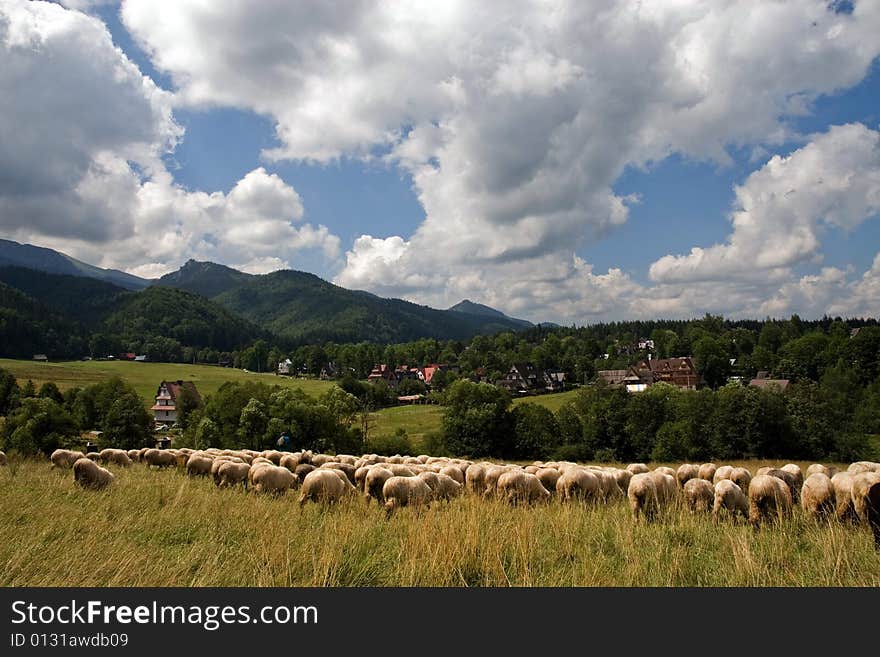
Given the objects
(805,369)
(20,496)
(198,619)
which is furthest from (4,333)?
(805,369)

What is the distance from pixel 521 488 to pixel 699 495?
4817 mm

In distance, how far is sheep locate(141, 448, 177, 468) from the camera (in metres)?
27.1

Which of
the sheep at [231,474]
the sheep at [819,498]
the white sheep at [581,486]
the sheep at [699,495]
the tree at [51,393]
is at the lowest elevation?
the tree at [51,393]

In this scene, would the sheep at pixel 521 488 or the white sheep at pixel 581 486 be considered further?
the sheep at pixel 521 488

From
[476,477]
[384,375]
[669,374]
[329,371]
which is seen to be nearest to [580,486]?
[476,477]

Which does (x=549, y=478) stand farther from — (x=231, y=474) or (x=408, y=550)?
(x=231, y=474)

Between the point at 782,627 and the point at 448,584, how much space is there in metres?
3.94

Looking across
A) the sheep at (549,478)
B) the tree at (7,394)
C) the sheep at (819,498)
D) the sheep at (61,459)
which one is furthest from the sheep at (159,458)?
the tree at (7,394)

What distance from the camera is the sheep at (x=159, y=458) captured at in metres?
27.1

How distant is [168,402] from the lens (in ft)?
336

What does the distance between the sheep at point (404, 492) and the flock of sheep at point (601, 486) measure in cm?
3

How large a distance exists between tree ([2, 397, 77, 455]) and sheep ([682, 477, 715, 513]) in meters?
62.0

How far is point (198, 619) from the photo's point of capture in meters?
5.59

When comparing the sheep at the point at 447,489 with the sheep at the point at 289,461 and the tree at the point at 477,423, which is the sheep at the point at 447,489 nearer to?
the sheep at the point at 289,461
